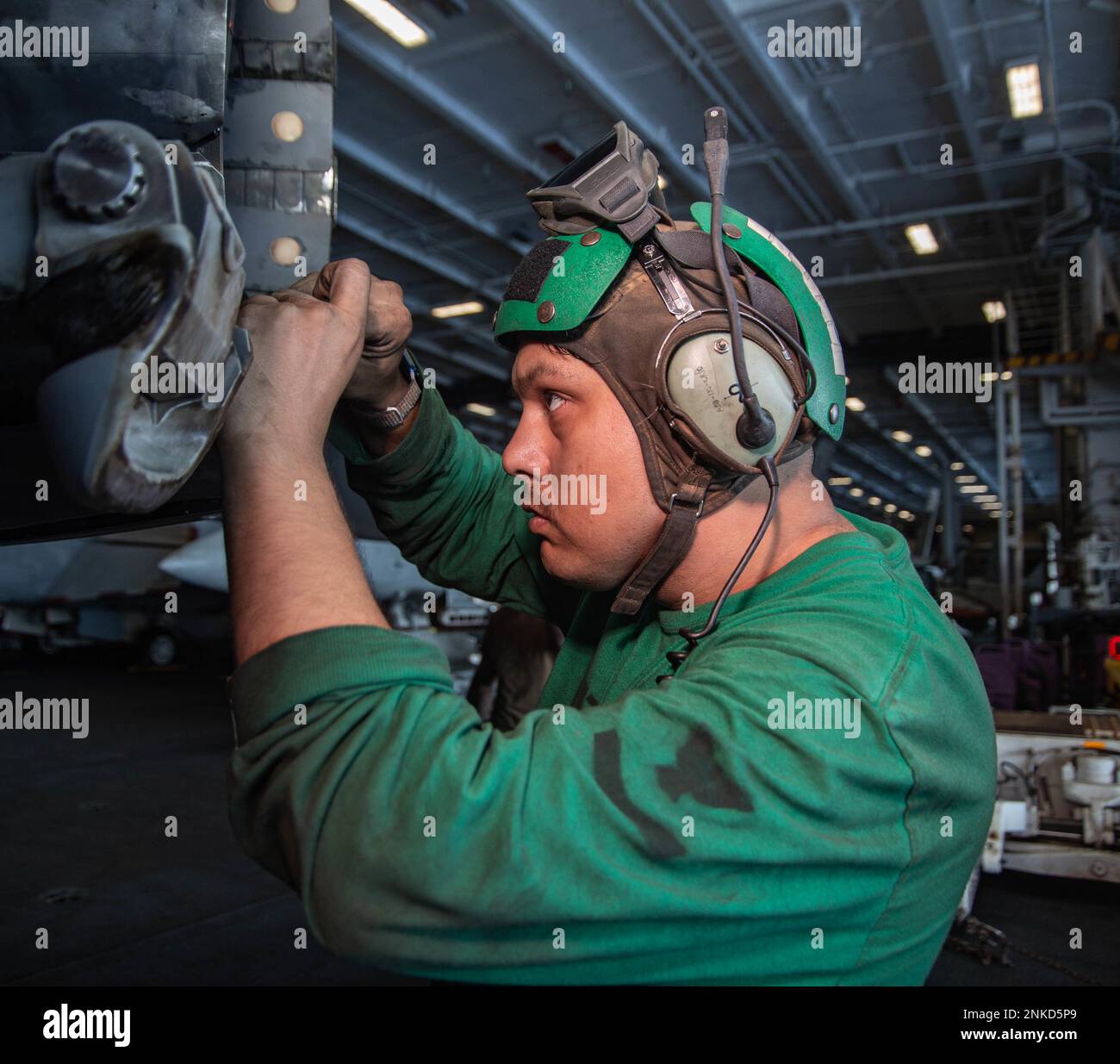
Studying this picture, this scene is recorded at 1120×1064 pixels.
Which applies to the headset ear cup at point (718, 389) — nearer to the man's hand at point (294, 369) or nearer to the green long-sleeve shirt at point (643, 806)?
the green long-sleeve shirt at point (643, 806)

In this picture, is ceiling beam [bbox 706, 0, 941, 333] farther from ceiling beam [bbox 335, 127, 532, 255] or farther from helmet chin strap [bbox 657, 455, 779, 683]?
helmet chin strap [bbox 657, 455, 779, 683]

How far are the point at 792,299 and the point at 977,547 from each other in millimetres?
17489

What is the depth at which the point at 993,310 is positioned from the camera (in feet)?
39.5

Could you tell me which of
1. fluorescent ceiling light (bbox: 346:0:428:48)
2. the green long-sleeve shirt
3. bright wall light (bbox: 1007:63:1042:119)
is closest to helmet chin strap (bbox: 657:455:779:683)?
the green long-sleeve shirt

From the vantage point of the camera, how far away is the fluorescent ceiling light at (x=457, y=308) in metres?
12.8

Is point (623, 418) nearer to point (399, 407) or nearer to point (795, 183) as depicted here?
point (399, 407)

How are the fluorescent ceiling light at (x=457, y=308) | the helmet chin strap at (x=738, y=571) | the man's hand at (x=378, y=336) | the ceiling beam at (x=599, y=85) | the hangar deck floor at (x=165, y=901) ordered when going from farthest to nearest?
the fluorescent ceiling light at (x=457, y=308)
the ceiling beam at (x=599, y=85)
the hangar deck floor at (x=165, y=901)
the man's hand at (x=378, y=336)
the helmet chin strap at (x=738, y=571)

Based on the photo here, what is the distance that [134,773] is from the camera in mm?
6422

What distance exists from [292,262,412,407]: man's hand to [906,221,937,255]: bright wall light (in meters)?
10.1

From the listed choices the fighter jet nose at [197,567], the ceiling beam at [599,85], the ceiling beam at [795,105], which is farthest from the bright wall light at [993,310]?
the fighter jet nose at [197,567]

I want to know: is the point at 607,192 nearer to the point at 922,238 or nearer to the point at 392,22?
the point at 392,22

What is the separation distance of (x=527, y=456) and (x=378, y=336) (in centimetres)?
29

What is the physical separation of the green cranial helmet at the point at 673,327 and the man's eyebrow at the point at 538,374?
33mm
